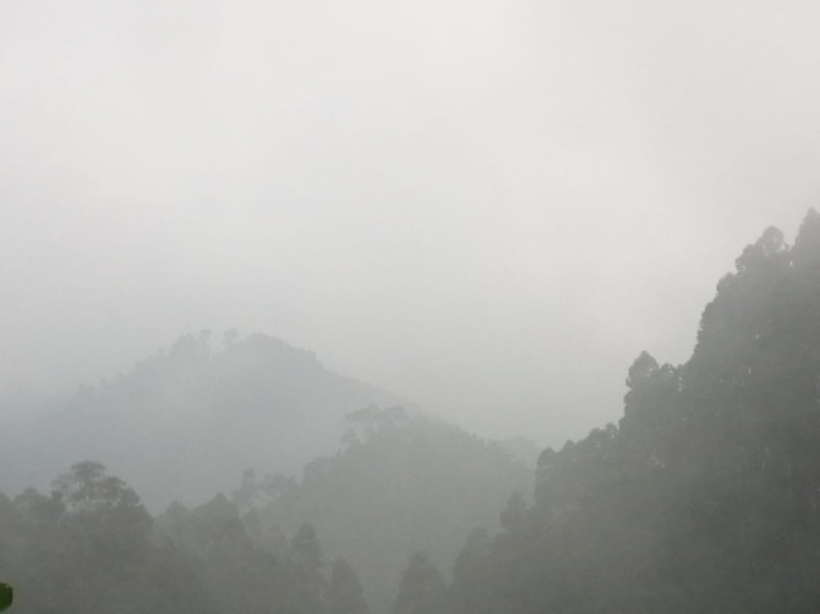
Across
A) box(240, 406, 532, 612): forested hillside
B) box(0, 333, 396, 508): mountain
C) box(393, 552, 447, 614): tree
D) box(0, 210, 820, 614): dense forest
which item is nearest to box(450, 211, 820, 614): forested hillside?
box(0, 210, 820, 614): dense forest

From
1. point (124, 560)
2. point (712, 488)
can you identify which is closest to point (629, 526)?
point (712, 488)

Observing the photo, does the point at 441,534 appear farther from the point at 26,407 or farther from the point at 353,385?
the point at 26,407

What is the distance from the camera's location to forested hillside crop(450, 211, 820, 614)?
1299 inches

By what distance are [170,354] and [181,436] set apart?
33.4 meters

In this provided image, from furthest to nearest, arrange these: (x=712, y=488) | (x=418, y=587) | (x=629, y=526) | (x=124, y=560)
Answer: (x=418, y=587)
(x=124, y=560)
(x=629, y=526)
(x=712, y=488)

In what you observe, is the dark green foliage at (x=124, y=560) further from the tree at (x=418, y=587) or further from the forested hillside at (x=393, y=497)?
the forested hillside at (x=393, y=497)

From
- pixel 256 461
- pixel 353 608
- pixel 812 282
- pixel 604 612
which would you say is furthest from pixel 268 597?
pixel 256 461

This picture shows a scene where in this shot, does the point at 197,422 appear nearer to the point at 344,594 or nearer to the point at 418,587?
the point at 344,594

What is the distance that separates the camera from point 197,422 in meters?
134

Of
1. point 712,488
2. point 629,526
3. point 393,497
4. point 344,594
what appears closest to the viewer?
point 712,488

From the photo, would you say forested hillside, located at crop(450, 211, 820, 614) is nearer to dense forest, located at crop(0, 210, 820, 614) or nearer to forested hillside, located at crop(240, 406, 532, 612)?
dense forest, located at crop(0, 210, 820, 614)

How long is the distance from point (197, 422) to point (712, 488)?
373 ft

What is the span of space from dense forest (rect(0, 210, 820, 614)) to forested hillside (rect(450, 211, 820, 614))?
84 millimetres

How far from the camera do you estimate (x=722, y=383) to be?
38281 mm
